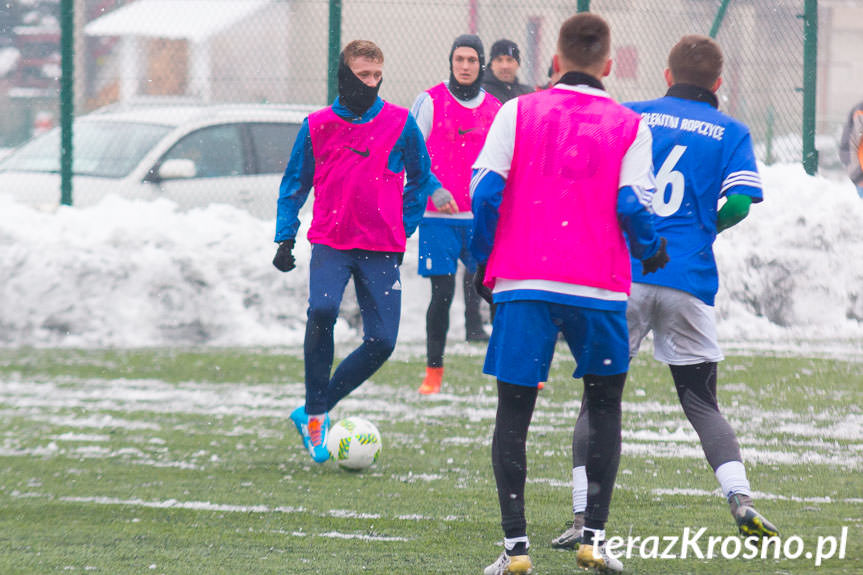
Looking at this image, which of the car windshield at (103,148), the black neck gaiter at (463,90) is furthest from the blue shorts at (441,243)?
the car windshield at (103,148)

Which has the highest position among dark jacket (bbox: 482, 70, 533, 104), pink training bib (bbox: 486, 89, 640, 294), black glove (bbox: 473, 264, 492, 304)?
dark jacket (bbox: 482, 70, 533, 104)

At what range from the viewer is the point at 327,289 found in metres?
6.31

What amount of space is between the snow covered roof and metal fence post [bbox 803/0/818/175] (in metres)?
5.36

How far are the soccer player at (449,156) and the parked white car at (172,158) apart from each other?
392 cm

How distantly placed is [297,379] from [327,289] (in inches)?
110

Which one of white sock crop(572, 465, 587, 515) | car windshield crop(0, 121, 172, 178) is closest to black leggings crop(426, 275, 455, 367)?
white sock crop(572, 465, 587, 515)

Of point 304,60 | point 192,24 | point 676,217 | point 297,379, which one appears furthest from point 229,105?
point 676,217

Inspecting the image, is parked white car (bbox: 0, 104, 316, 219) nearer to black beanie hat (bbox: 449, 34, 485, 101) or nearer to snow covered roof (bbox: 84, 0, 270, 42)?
snow covered roof (bbox: 84, 0, 270, 42)

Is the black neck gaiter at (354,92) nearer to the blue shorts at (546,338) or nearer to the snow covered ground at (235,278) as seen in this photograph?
the blue shorts at (546,338)

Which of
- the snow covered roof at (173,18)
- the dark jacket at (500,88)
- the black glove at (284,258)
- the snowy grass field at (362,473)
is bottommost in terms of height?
the snowy grass field at (362,473)

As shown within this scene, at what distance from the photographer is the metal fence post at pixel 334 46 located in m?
11.6

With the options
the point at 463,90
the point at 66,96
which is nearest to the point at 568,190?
the point at 463,90

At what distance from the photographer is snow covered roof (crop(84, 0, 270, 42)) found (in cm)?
1276

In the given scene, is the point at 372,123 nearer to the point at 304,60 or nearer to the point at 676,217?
the point at 676,217
